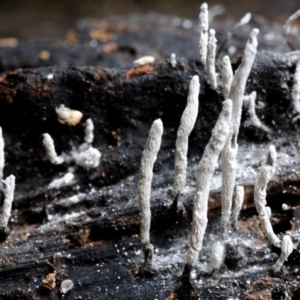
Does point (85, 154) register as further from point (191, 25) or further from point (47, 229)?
point (191, 25)

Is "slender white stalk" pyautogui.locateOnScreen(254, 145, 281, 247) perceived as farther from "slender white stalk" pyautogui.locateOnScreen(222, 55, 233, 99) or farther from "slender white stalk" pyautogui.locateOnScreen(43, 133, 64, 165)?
"slender white stalk" pyautogui.locateOnScreen(43, 133, 64, 165)

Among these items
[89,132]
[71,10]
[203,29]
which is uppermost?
[71,10]

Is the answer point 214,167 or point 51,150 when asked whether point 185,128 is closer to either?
point 214,167

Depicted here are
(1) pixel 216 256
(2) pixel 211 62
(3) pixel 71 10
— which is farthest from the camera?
(3) pixel 71 10

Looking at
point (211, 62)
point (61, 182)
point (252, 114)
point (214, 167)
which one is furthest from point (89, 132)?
point (214, 167)

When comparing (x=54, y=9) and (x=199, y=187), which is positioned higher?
(x=54, y=9)

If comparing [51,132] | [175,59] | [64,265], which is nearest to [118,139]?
[51,132]

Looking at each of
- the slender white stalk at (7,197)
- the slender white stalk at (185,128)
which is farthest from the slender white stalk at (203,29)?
the slender white stalk at (7,197)
